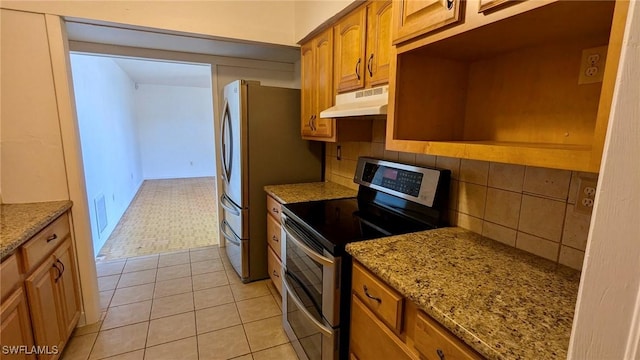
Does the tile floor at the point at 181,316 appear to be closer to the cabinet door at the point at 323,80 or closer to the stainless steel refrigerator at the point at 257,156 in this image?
the stainless steel refrigerator at the point at 257,156

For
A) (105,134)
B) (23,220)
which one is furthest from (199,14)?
(105,134)

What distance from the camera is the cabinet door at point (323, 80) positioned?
2.03 meters

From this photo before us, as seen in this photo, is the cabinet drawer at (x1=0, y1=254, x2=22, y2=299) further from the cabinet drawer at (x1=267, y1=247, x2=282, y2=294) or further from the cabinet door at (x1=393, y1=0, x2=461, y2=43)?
the cabinet door at (x1=393, y1=0, x2=461, y2=43)

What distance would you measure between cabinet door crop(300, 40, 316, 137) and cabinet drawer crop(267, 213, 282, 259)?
2.42 ft

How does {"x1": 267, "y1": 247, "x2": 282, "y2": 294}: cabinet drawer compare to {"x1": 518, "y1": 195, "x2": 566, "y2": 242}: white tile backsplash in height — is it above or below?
below

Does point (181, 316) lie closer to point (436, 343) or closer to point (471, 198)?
point (436, 343)

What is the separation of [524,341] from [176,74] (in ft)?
21.4

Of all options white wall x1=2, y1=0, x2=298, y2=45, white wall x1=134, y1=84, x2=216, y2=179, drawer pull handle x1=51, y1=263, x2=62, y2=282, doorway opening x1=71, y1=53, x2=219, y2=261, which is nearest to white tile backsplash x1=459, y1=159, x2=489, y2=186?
white wall x1=2, y1=0, x2=298, y2=45

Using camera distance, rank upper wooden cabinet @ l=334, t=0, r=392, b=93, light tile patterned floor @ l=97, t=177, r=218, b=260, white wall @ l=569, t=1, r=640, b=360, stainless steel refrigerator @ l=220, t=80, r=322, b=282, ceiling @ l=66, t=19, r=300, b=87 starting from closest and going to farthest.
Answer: white wall @ l=569, t=1, r=640, b=360 → upper wooden cabinet @ l=334, t=0, r=392, b=93 → ceiling @ l=66, t=19, r=300, b=87 → stainless steel refrigerator @ l=220, t=80, r=322, b=282 → light tile patterned floor @ l=97, t=177, r=218, b=260

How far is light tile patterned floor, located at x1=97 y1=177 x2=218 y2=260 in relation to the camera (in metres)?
3.38

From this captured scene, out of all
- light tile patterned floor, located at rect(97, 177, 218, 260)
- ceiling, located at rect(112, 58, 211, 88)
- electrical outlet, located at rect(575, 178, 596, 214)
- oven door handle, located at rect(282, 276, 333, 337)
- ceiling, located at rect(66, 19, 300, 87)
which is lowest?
light tile patterned floor, located at rect(97, 177, 218, 260)

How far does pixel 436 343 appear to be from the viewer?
2.75 feet

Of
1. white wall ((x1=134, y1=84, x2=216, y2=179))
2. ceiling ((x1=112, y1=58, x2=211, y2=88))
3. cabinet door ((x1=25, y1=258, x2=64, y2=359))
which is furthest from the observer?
white wall ((x1=134, y1=84, x2=216, y2=179))

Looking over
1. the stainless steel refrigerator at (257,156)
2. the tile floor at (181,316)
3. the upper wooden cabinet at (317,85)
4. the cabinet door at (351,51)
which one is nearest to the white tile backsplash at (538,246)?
the cabinet door at (351,51)
